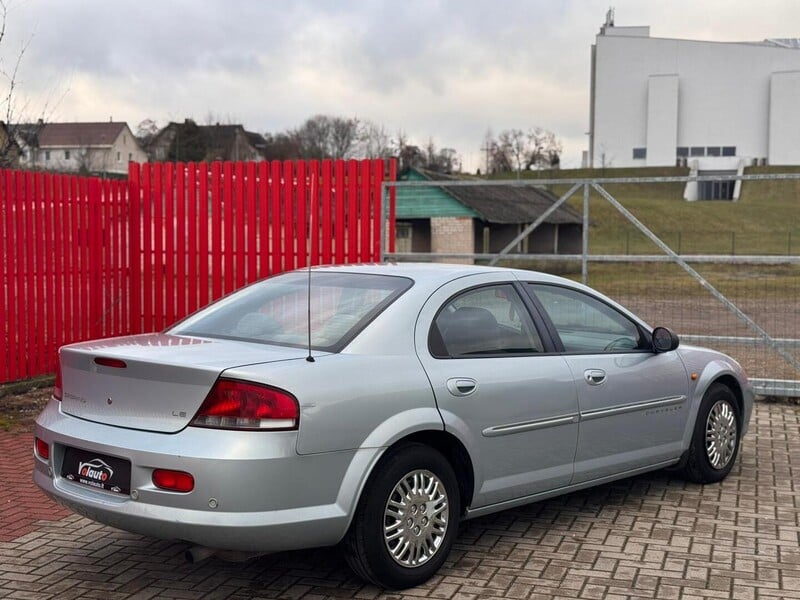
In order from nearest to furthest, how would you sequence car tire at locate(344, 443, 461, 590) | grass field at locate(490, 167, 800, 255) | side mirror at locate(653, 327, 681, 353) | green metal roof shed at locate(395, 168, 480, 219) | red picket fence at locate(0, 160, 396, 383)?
car tire at locate(344, 443, 461, 590)
side mirror at locate(653, 327, 681, 353)
red picket fence at locate(0, 160, 396, 383)
green metal roof shed at locate(395, 168, 480, 219)
grass field at locate(490, 167, 800, 255)

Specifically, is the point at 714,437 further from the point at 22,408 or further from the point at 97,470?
the point at 22,408

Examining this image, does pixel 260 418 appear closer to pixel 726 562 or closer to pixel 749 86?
pixel 726 562

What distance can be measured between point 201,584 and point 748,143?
83177 mm

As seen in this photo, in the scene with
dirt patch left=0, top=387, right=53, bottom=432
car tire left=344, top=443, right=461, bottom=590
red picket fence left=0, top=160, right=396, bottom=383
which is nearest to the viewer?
car tire left=344, top=443, right=461, bottom=590

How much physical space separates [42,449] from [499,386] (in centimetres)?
236

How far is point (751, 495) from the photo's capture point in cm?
654

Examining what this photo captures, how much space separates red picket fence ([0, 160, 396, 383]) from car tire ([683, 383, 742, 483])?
202 inches

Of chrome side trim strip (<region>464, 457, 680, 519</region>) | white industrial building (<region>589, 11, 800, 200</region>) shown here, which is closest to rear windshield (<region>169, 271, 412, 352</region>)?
chrome side trim strip (<region>464, 457, 680, 519</region>)

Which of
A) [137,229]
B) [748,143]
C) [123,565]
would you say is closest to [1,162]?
[137,229]

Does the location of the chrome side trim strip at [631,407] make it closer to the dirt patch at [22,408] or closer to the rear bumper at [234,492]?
the rear bumper at [234,492]

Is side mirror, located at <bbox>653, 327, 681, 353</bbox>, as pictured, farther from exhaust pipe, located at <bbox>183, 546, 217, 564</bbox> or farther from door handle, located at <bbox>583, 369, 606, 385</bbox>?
exhaust pipe, located at <bbox>183, 546, 217, 564</bbox>

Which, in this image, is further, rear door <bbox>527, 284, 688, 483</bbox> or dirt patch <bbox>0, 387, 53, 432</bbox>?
dirt patch <bbox>0, 387, 53, 432</bbox>

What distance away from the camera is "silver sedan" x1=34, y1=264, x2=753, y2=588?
4141 millimetres

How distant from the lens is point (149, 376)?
4344 mm
